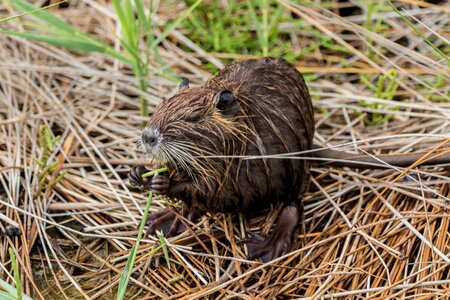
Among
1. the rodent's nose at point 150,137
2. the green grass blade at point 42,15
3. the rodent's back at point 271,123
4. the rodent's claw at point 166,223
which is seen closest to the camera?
the rodent's nose at point 150,137

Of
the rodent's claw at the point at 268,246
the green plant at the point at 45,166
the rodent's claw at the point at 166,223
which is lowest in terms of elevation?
the rodent's claw at the point at 268,246

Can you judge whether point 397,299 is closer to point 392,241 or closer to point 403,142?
point 392,241

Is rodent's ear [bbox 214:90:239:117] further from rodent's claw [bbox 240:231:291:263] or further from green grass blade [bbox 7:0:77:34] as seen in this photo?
green grass blade [bbox 7:0:77:34]

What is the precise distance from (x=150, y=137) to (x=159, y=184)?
279mm

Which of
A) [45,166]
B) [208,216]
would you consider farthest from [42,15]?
[208,216]

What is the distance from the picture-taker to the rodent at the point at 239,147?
359 centimetres

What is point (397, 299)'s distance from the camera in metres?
3.45

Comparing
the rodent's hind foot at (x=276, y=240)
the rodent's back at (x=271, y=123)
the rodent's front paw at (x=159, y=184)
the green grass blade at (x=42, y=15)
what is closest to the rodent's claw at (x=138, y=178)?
the rodent's front paw at (x=159, y=184)

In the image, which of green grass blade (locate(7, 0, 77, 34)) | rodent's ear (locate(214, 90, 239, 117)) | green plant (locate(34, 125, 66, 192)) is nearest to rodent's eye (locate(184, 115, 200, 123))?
rodent's ear (locate(214, 90, 239, 117))

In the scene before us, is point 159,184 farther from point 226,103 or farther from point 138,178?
point 226,103

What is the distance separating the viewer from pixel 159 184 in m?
3.63

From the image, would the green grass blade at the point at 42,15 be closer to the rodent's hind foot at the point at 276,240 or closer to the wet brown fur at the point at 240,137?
the wet brown fur at the point at 240,137

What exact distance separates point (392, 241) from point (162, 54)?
2562 millimetres

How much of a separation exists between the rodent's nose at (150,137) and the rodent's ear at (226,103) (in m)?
0.36
